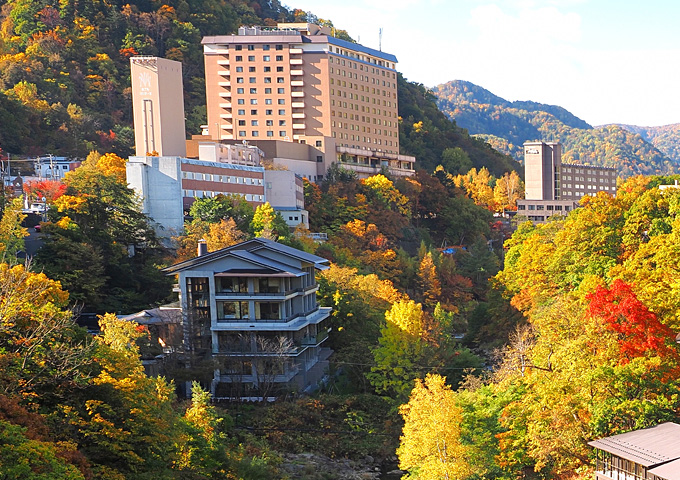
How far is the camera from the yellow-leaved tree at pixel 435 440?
24.1m

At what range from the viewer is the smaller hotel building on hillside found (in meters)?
106

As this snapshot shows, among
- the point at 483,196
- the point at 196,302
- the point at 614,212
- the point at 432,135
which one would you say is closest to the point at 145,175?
the point at 196,302

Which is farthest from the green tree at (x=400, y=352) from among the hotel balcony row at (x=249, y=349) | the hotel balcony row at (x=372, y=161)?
the hotel balcony row at (x=372, y=161)

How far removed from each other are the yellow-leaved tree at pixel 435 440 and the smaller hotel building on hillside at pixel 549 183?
80336 millimetres

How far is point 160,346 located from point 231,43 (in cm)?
5571

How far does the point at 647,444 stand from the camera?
72.9 feet

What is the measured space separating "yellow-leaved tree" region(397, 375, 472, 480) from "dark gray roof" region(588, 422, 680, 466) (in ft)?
14.3

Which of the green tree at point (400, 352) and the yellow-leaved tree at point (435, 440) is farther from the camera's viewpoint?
the green tree at point (400, 352)

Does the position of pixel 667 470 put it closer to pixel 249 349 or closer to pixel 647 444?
pixel 647 444

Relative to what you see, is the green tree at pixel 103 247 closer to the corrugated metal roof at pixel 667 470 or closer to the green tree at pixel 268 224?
the green tree at pixel 268 224

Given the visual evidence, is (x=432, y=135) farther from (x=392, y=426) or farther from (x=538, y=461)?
(x=538, y=461)

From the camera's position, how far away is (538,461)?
24047mm

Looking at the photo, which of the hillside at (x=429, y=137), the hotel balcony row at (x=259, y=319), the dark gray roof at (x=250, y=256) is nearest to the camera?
the hotel balcony row at (x=259, y=319)

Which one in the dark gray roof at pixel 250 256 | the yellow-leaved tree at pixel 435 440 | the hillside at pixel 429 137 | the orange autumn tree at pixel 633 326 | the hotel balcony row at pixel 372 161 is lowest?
the yellow-leaved tree at pixel 435 440
